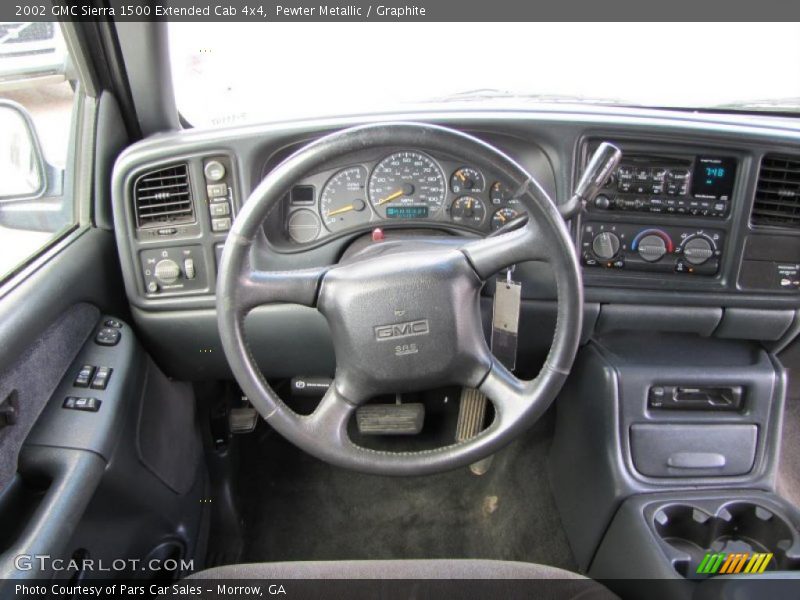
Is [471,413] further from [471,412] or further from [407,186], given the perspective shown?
[407,186]

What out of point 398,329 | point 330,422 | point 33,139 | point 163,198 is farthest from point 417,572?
point 33,139

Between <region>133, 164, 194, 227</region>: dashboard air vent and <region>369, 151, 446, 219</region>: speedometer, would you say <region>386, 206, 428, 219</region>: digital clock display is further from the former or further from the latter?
<region>133, 164, 194, 227</region>: dashboard air vent

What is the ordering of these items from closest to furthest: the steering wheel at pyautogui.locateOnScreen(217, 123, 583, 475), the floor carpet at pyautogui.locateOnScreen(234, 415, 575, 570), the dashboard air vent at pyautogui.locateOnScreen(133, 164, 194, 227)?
the steering wheel at pyautogui.locateOnScreen(217, 123, 583, 475) < the dashboard air vent at pyautogui.locateOnScreen(133, 164, 194, 227) < the floor carpet at pyautogui.locateOnScreen(234, 415, 575, 570)

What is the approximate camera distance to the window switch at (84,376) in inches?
53.1

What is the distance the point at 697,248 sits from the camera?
5.03 ft

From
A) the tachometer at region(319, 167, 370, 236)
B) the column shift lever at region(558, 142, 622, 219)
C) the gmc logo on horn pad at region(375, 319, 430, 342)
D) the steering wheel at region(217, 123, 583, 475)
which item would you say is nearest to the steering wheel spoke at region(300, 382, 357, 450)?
the steering wheel at region(217, 123, 583, 475)

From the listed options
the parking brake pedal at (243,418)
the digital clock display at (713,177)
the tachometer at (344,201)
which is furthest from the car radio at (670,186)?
the parking brake pedal at (243,418)

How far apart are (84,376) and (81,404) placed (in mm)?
83

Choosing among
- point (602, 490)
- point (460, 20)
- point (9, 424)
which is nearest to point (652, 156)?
point (460, 20)

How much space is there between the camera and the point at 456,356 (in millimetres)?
1195

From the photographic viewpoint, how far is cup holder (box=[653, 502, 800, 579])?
4.75 ft

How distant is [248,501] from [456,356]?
119 cm

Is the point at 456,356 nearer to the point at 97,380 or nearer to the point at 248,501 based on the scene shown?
the point at 97,380

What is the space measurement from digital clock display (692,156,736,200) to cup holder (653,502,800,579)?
758 mm
